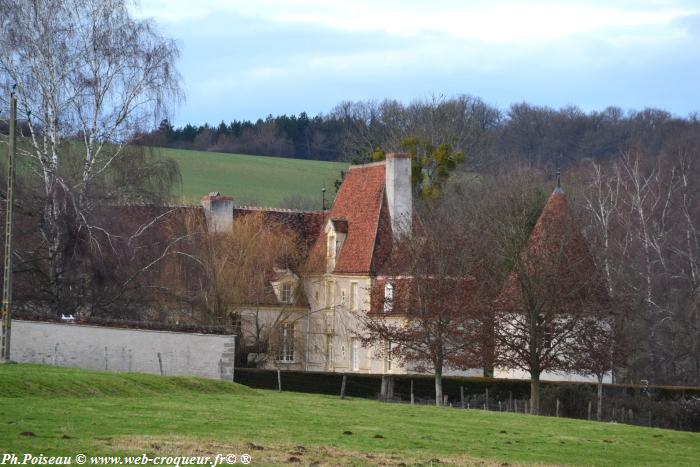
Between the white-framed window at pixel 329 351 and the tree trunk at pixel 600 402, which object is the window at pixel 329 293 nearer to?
the white-framed window at pixel 329 351

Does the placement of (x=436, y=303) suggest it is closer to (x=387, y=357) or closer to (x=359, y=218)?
(x=387, y=357)

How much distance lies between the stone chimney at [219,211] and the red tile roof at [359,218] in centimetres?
449

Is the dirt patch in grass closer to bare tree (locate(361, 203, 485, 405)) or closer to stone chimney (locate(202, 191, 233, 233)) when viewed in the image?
bare tree (locate(361, 203, 485, 405))

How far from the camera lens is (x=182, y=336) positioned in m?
45.1

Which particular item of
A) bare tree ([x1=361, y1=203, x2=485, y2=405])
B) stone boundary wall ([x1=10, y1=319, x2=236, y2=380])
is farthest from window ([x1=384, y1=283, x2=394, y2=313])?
stone boundary wall ([x1=10, y1=319, x2=236, y2=380])

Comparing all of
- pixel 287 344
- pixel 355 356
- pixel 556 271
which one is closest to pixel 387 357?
pixel 355 356

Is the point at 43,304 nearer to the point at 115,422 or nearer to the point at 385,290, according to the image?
the point at 385,290

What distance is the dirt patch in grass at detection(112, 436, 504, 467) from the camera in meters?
20.6

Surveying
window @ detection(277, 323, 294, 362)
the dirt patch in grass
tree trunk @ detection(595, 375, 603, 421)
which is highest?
the dirt patch in grass

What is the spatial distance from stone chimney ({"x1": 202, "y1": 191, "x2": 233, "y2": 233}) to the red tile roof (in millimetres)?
4485

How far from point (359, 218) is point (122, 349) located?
72.5 feet

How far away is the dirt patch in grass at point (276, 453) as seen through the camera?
20609 millimetres

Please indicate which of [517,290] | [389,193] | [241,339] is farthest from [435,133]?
[517,290]

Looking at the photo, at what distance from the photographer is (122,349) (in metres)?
43.2
